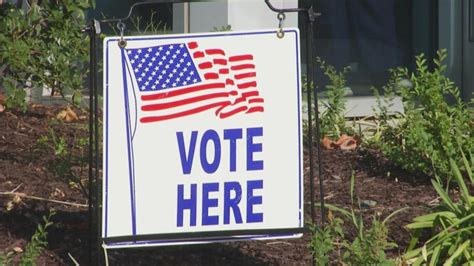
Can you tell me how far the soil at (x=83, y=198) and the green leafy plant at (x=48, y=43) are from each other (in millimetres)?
319

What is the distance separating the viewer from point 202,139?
4.28m

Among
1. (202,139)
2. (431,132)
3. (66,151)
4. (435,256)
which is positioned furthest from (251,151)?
(66,151)

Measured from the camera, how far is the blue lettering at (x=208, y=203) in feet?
13.9

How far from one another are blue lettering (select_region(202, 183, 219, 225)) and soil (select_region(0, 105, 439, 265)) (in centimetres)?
58

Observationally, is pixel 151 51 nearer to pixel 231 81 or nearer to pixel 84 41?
pixel 231 81

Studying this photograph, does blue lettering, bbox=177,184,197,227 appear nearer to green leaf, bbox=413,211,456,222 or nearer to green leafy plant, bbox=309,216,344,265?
green leafy plant, bbox=309,216,344,265

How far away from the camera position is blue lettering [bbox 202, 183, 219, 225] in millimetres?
4250

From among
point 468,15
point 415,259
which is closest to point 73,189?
point 415,259

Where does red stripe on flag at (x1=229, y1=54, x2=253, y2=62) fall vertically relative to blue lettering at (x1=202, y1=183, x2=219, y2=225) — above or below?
above

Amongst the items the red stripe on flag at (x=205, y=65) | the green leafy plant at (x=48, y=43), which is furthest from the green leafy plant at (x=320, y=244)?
the green leafy plant at (x=48, y=43)

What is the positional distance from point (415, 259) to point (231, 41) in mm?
1212

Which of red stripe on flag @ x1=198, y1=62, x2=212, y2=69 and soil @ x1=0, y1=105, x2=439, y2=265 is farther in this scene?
soil @ x1=0, y1=105, x2=439, y2=265

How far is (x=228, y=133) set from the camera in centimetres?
429

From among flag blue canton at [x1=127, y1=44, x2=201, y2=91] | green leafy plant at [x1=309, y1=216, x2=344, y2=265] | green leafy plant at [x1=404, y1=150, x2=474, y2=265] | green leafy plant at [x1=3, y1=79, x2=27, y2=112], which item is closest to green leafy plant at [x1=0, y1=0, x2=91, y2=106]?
green leafy plant at [x1=3, y1=79, x2=27, y2=112]
